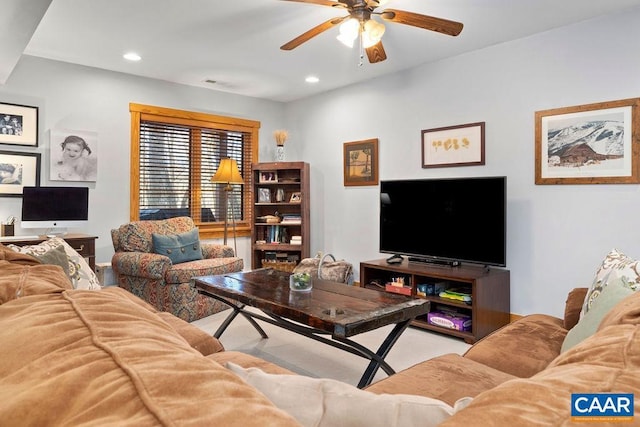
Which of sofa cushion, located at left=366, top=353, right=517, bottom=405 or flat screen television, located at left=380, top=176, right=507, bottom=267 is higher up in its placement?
flat screen television, located at left=380, top=176, right=507, bottom=267

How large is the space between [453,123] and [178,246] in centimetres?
309

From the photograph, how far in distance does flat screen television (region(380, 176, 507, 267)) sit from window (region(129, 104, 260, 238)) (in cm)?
233

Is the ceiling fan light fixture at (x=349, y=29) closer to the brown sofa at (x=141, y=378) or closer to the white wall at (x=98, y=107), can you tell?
the brown sofa at (x=141, y=378)

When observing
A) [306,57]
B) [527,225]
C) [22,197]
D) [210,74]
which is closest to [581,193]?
[527,225]

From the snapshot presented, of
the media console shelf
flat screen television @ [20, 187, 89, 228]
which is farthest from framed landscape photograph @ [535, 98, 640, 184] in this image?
flat screen television @ [20, 187, 89, 228]

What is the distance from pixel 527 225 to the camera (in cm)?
365

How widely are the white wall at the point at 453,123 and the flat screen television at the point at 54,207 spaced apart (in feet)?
1.32

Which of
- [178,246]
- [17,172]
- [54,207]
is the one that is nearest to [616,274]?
[178,246]

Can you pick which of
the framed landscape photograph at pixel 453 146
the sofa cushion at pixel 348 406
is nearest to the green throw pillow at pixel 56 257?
the sofa cushion at pixel 348 406

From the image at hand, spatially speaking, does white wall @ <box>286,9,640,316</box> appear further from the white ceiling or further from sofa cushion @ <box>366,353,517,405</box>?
sofa cushion @ <box>366,353,517,405</box>

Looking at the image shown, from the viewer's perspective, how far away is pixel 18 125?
4070 millimetres

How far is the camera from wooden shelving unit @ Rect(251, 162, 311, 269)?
215 inches

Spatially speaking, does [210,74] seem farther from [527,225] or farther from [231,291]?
[527,225]

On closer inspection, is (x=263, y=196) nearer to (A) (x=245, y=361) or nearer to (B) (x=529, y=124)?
(B) (x=529, y=124)
